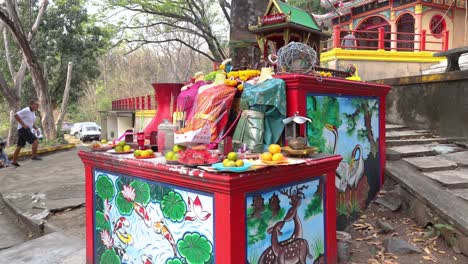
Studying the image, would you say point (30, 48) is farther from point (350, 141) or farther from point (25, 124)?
point (350, 141)

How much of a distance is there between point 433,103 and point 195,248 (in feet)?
20.0

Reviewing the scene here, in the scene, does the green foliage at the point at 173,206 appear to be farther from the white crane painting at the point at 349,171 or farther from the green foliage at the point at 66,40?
the green foliage at the point at 66,40

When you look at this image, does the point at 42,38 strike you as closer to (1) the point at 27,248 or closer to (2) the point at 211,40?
(2) the point at 211,40

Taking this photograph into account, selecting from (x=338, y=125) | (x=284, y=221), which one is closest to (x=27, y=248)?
(x=284, y=221)

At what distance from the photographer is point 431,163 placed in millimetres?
5566

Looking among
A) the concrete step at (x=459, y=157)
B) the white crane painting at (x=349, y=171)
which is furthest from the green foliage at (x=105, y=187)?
the concrete step at (x=459, y=157)

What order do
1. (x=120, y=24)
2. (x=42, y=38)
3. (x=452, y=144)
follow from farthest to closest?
(x=42, y=38) < (x=120, y=24) < (x=452, y=144)

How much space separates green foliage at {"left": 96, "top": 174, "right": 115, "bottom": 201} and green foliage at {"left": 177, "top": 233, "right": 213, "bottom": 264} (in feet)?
3.36

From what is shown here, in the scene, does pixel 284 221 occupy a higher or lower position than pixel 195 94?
lower

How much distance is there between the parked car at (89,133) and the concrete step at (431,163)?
28.7m

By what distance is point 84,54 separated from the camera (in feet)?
71.9

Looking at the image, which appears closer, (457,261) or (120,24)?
(457,261)

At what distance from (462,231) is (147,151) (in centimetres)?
310

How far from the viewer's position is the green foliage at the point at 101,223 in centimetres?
362
